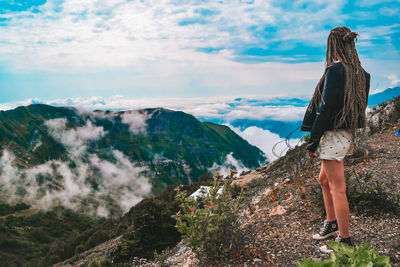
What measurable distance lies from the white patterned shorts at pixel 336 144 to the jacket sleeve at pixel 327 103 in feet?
0.49

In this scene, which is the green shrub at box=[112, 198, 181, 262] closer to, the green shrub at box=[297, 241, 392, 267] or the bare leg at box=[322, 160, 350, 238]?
the bare leg at box=[322, 160, 350, 238]

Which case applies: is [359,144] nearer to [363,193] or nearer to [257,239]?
[363,193]

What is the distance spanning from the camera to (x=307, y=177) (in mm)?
7867

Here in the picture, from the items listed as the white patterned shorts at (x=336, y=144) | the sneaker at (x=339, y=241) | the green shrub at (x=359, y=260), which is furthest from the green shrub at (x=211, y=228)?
the green shrub at (x=359, y=260)

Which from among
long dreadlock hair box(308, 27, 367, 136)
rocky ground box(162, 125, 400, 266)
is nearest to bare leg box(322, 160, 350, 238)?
long dreadlock hair box(308, 27, 367, 136)

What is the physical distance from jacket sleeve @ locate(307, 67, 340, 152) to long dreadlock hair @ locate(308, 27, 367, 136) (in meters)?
0.13

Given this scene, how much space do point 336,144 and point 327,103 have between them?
0.57 meters

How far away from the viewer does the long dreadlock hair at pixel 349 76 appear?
3381 mm

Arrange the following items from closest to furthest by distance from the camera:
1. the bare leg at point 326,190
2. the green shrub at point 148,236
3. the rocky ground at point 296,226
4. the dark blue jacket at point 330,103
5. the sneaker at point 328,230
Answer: the dark blue jacket at point 330,103 < the bare leg at point 326,190 < the rocky ground at point 296,226 < the sneaker at point 328,230 < the green shrub at point 148,236

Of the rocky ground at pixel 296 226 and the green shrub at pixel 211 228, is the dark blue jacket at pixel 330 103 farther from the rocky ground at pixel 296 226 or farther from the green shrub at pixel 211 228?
the rocky ground at pixel 296 226

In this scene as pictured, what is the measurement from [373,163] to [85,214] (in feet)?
602

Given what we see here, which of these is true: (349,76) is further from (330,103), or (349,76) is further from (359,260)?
(359,260)

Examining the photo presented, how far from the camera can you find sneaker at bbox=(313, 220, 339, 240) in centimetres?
421

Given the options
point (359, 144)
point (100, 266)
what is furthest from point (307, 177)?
point (100, 266)
